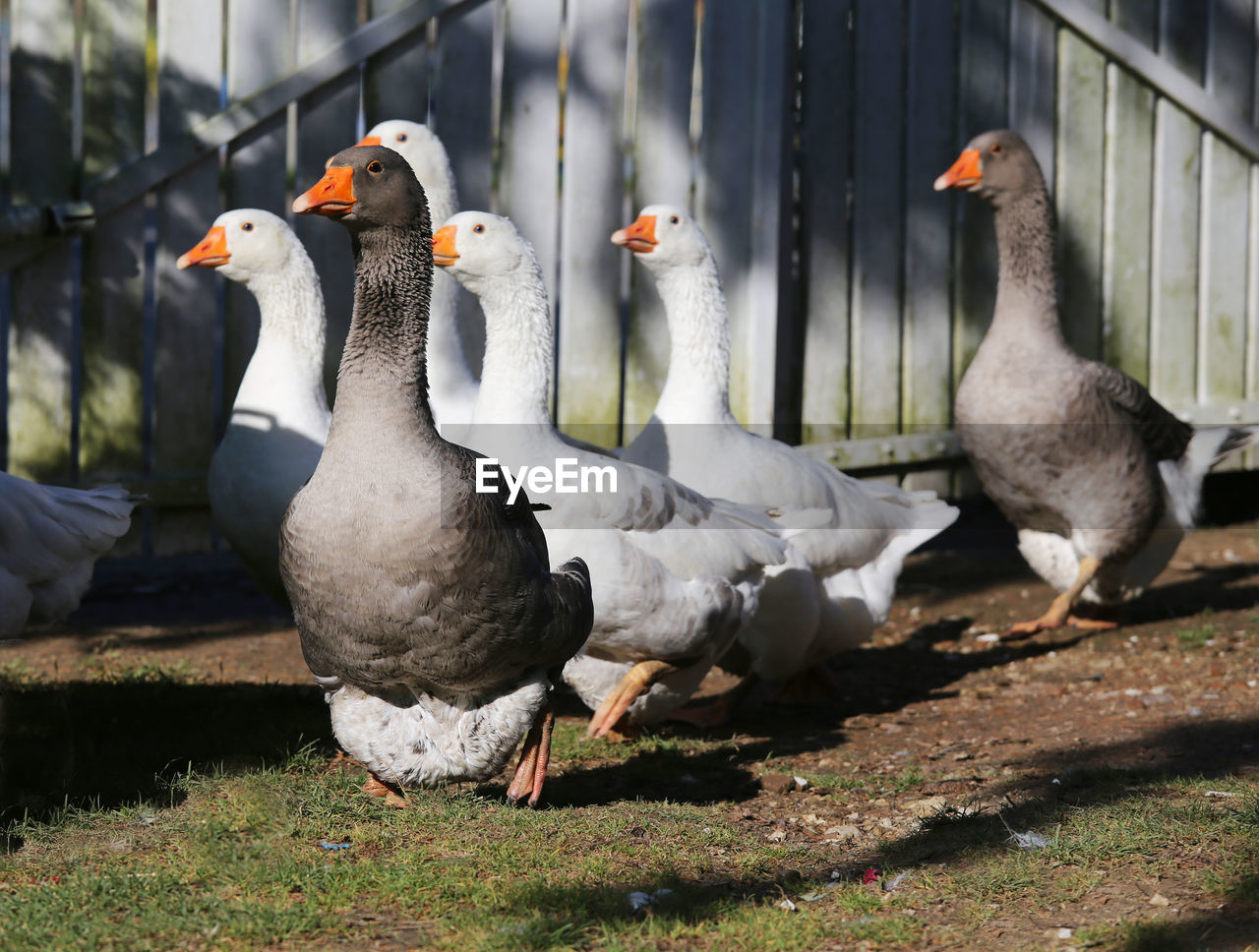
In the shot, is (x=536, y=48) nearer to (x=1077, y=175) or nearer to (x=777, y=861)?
(x=1077, y=175)

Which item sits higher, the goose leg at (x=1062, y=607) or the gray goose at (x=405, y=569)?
the gray goose at (x=405, y=569)

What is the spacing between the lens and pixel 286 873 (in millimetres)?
3303

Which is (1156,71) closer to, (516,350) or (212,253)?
(516,350)

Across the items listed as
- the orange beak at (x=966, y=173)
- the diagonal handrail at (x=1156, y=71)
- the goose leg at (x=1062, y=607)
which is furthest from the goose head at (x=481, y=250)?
the diagonal handrail at (x=1156, y=71)

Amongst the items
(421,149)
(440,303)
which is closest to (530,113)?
(421,149)

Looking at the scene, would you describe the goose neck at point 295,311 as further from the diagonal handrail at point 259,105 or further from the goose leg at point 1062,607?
the goose leg at point 1062,607

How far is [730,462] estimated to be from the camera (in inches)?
233

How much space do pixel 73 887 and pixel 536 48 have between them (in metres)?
5.43

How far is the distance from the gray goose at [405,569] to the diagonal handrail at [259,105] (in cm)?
318

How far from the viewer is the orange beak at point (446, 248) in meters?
5.32

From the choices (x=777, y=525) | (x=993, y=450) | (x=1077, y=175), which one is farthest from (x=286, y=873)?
(x=1077, y=175)

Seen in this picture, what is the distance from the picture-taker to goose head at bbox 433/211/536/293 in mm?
5254

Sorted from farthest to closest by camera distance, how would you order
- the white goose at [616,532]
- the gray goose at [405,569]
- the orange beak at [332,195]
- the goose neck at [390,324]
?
the white goose at [616,532], the orange beak at [332,195], the goose neck at [390,324], the gray goose at [405,569]

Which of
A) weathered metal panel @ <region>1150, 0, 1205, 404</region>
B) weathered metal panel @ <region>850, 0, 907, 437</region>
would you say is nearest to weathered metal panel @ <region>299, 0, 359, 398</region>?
weathered metal panel @ <region>850, 0, 907, 437</region>
